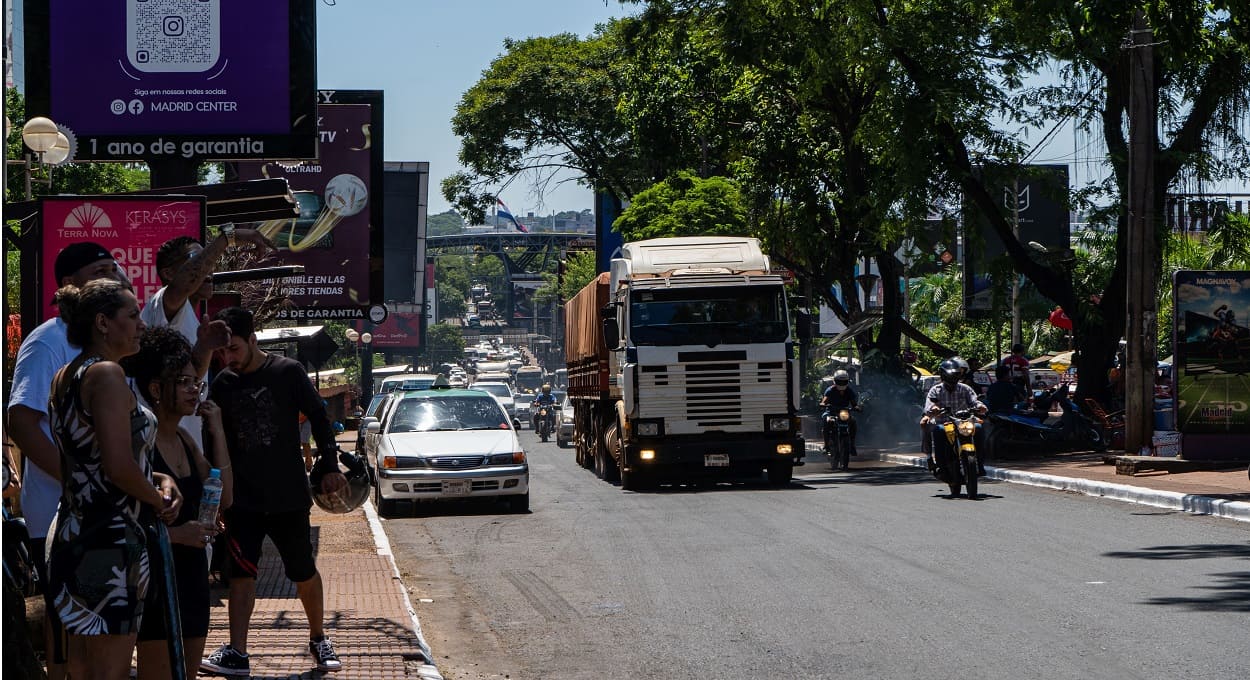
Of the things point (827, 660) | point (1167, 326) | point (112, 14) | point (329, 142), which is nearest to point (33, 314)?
point (112, 14)

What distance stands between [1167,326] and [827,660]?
52.1 m

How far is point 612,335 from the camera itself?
70.3ft

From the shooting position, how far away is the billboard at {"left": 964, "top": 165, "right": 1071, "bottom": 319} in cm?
2677

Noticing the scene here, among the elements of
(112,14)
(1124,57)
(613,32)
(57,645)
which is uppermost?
(613,32)

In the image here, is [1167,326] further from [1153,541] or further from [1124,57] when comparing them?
[1153,541]

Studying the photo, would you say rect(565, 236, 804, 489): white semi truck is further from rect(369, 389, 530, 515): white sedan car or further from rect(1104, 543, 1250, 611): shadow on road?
rect(1104, 543, 1250, 611): shadow on road

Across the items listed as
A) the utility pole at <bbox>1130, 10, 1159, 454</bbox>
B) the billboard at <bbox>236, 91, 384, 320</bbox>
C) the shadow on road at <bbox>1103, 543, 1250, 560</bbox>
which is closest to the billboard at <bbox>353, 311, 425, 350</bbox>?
the billboard at <bbox>236, 91, 384, 320</bbox>

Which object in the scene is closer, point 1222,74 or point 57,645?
point 57,645

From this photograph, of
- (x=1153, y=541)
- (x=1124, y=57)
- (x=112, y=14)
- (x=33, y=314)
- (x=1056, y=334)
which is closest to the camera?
(x=33, y=314)

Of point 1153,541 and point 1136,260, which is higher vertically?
point 1136,260

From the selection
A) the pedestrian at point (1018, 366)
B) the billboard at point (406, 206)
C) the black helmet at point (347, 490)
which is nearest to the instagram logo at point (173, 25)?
the black helmet at point (347, 490)

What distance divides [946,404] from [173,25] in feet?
34.6

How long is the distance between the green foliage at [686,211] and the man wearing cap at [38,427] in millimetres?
33974

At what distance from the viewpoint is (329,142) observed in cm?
2923
